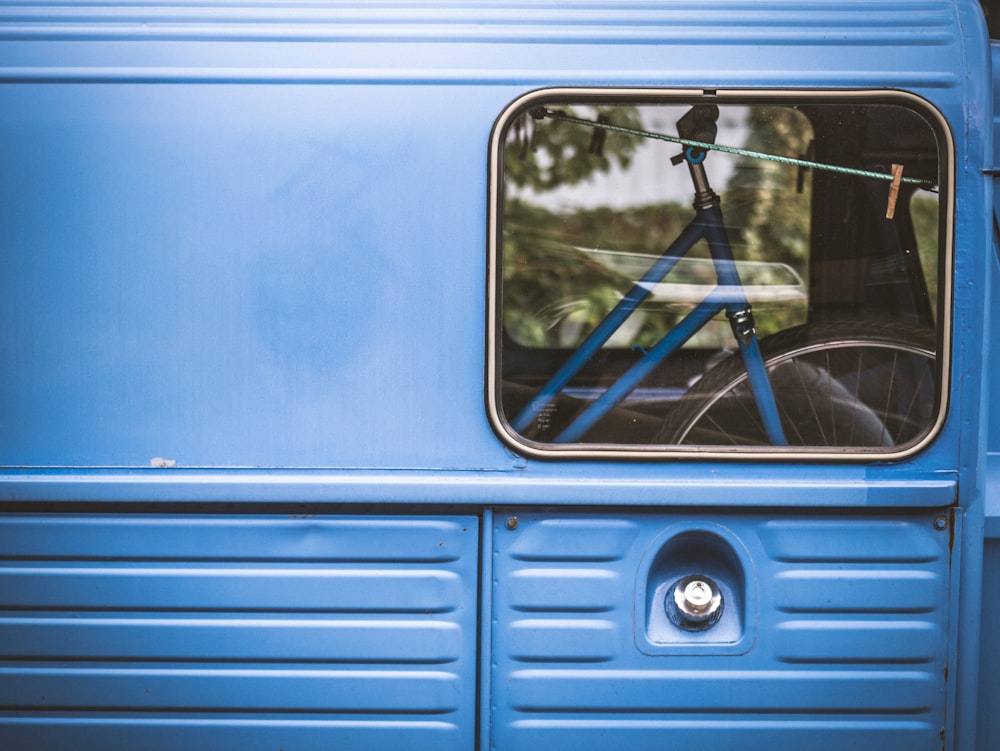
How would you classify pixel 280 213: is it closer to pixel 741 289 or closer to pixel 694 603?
pixel 741 289

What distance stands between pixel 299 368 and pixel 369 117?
0.59 meters

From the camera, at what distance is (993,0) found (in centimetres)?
256

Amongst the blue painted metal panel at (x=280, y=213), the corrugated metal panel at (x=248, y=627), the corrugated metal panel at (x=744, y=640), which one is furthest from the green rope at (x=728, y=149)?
the corrugated metal panel at (x=248, y=627)

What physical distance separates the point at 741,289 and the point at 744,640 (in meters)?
0.85

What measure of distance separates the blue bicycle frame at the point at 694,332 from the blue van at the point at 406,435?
10 centimetres

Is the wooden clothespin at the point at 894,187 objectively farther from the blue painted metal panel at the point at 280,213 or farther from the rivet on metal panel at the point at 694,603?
the rivet on metal panel at the point at 694,603

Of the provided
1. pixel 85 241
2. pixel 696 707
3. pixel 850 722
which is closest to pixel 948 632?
pixel 850 722

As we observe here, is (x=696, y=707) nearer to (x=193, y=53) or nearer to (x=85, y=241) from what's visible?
(x=85, y=241)

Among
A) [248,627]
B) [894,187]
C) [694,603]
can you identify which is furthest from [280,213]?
[894,187]

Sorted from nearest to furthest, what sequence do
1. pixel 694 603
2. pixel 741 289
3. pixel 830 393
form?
pixel 694 603 → pixel 830 393 → pixel 741 289

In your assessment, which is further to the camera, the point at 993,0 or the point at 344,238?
the point at 993,0

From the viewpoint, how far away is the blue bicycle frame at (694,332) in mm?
1954

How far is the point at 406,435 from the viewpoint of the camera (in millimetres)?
1861

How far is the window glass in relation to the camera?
6.16ft
